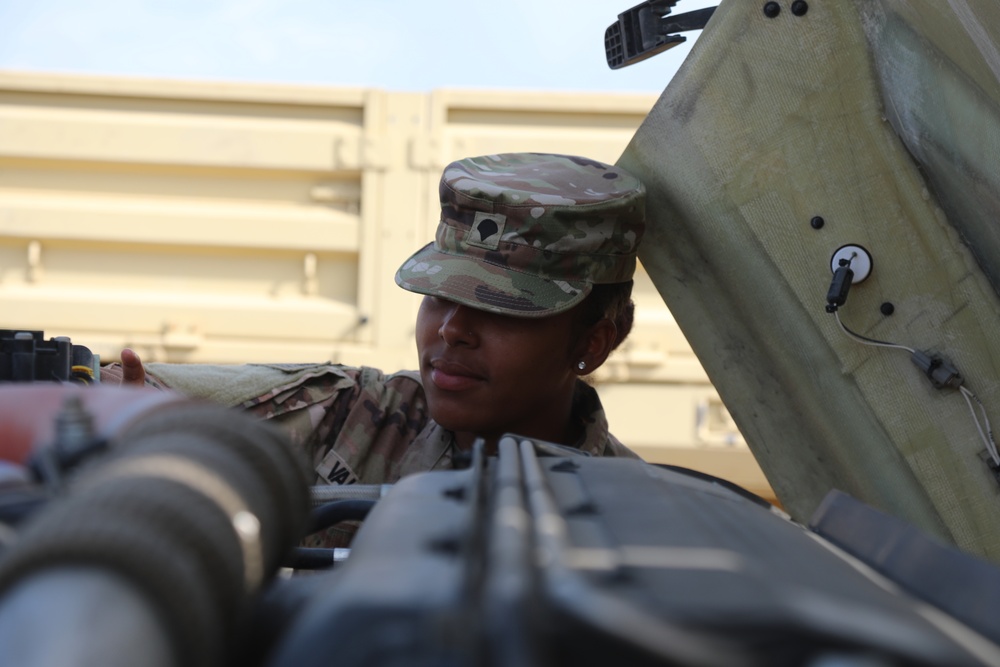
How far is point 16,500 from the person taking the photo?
1.85 feet

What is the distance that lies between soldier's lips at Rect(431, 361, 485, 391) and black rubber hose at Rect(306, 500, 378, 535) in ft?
2.48

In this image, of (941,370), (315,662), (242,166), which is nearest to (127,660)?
(315,662)

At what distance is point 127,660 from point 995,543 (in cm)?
133

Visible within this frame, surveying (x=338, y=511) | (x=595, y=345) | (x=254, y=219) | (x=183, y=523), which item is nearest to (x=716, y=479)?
(x=338, y=511)

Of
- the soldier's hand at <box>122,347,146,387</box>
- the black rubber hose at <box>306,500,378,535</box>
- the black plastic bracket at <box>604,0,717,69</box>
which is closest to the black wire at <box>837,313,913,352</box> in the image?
the black plastic bracket at <box>604,0,717,69</box>

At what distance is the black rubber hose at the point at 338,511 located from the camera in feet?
3.08

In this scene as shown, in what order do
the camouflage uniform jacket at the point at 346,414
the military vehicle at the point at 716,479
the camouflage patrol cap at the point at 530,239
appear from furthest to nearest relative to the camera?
1. the camouflage uniform jacket at the point at 346,414
2. the camouflage patrol cap at the point at 530,239
3. the military vehicle at the point at 716,479

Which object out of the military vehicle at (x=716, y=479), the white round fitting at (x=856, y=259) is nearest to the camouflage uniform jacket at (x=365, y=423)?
the military vehicle at (x=716, y=479)

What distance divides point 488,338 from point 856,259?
54 cm

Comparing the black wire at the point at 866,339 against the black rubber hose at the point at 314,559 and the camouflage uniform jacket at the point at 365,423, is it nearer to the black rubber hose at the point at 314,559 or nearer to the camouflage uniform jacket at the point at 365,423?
the camouflage uniform jacket at the point at 365,423

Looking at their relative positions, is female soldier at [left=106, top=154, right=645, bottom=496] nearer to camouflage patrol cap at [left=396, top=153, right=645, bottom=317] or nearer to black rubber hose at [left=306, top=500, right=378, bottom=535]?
camouflage patrol cap at [left=396, top=153, right=645, bottom=317]

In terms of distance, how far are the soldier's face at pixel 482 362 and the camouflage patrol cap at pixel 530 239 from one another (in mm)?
61

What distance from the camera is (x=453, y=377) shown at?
1.71 metres

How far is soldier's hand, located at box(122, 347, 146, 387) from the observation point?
4.94 ft
